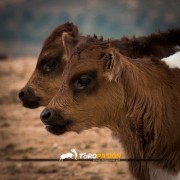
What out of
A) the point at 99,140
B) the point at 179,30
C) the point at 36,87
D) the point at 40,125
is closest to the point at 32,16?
the point at 40,125

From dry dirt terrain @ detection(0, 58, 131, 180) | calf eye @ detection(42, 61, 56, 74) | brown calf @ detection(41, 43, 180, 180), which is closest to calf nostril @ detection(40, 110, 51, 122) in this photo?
brown calf @ detection(41, 43, 180, 180)

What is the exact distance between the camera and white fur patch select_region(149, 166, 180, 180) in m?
3.34

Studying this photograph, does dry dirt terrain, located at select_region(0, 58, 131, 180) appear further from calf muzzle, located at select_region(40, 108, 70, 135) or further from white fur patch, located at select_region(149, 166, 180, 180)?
calf muzzle, located at select_region(40, 108, 70, 135)

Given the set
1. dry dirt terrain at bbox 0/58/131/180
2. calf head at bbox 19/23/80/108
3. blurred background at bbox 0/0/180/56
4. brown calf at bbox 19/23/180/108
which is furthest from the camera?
blurred background at bbox 0/0/180/56

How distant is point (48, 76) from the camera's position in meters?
4.62

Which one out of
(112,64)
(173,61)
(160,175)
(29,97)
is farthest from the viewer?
(29,97)

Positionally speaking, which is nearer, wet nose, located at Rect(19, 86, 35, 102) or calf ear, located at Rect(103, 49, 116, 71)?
calf ear, located at Rect(103, 49, 116, 71)

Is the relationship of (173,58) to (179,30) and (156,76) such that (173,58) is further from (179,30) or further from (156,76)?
(179,30)

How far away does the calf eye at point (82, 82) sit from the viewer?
326cm

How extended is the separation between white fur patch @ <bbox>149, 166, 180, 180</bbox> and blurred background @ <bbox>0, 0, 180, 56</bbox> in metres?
1.90

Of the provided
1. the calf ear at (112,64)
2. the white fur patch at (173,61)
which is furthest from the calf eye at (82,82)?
the white fur patch at (173,61)

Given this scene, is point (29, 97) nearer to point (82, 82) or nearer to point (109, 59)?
point (82, 82)

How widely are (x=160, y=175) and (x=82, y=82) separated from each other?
2.19ft
